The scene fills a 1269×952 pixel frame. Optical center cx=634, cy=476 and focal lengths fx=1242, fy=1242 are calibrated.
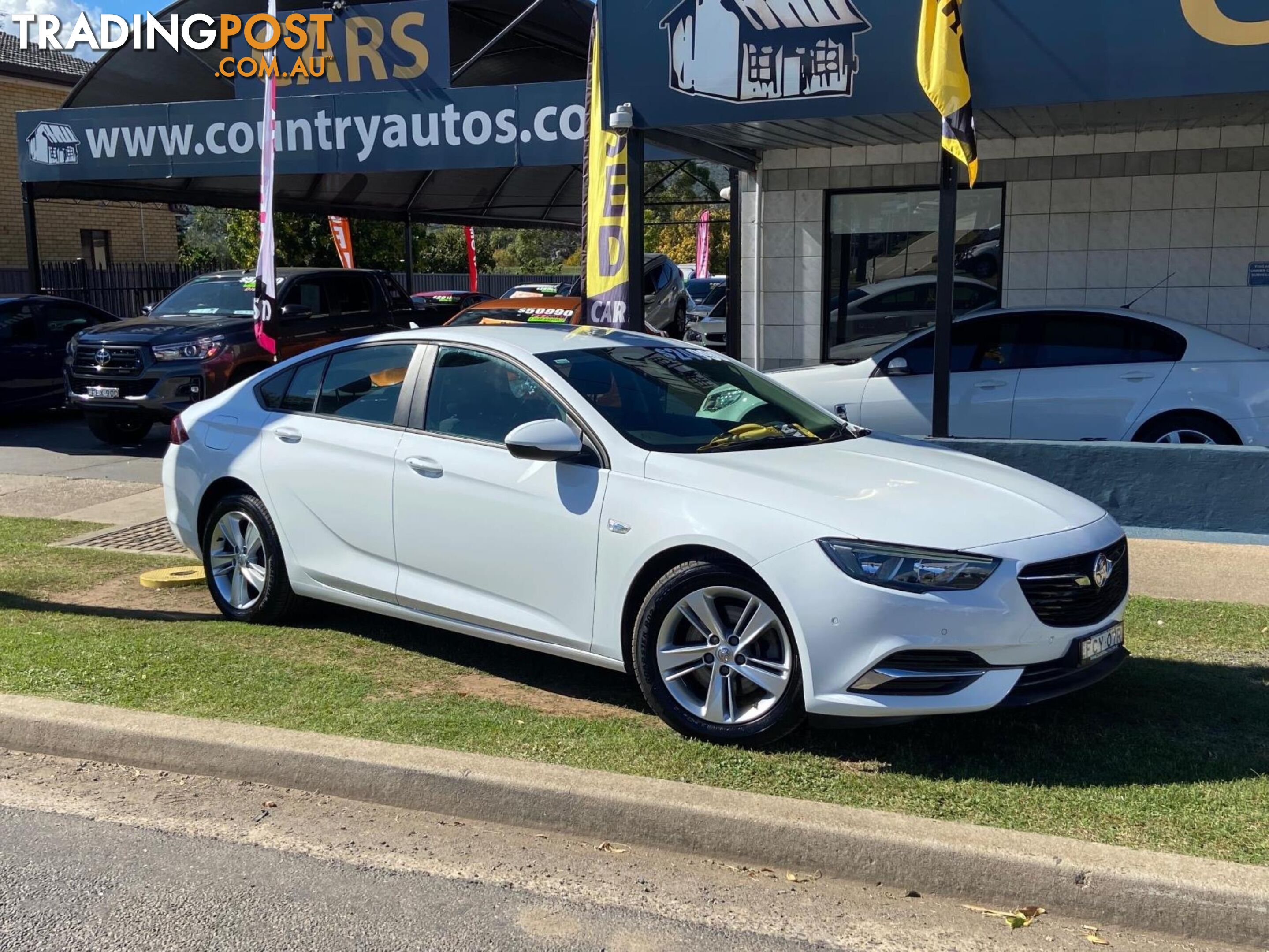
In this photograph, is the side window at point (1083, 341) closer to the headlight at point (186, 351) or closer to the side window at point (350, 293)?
the headlight at point (186, 351)

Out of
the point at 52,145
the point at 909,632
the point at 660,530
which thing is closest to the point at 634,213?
the point at 660,530

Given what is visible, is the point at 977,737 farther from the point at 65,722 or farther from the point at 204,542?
the point at 204,542

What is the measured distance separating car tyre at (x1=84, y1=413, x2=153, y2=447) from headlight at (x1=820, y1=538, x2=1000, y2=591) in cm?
1085

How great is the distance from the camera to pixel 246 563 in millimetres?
6465

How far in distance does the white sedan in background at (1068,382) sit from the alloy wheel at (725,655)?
401 cm

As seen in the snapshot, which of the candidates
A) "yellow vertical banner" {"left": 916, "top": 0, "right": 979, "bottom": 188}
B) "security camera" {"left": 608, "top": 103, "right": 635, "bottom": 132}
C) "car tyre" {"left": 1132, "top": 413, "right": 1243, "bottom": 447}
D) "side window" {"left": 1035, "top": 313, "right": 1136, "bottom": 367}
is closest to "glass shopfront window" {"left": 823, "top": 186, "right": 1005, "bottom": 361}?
"side window" {"left": 1035, "top": 313, "right": 1136, "bottom": 367}

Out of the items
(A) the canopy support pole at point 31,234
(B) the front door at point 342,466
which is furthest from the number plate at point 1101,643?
(A) the canopy support pole at point 31,234

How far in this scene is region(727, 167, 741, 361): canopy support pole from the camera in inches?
529

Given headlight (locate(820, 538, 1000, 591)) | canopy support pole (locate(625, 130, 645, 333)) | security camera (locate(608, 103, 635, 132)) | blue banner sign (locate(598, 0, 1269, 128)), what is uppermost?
blue banner sign (locate(598, 0, 1269, 128))

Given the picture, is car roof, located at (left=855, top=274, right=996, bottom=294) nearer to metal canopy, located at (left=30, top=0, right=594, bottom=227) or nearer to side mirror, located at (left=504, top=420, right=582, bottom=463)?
metal canopy, located at (left=30, top=0, right=594, bottom=227)

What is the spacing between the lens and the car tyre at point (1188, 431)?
8.77m

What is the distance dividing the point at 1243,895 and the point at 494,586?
2990mm

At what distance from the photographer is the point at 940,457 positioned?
5.40 m

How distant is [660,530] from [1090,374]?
5618 millimetres
